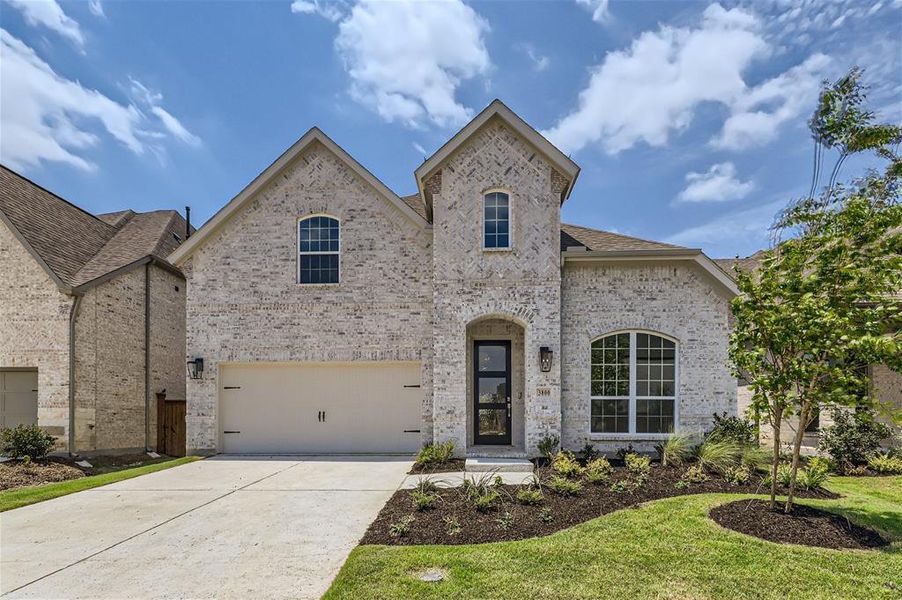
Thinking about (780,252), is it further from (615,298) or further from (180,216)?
(180,216)

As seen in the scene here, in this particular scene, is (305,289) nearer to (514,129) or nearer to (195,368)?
(195,368)

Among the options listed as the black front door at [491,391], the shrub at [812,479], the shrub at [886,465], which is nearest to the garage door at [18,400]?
the black front door at [491,391]

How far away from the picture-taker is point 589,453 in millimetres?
10180

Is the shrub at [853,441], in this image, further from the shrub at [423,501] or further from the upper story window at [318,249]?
the upper story window at [318,249]

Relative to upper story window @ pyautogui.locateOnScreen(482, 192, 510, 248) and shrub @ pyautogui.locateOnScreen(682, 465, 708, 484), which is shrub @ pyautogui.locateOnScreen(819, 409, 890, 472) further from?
upper story window @ pyautogui.locateOnScreen(482, 192, 510, 248)

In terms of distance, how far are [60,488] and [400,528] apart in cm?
739

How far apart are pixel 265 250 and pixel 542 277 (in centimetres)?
693

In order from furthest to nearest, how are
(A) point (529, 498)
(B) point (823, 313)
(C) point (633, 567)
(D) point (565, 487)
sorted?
(D) point (565, 487) < (A) point (529, 498) < (B) point (823, 313) < (C) point (633, 567)

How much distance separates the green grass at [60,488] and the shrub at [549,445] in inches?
326

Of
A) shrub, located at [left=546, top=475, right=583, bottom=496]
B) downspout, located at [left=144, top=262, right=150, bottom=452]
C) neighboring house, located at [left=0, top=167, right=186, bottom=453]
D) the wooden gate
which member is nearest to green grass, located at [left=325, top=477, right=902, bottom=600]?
shrub, located at [left=546, top=475, right=583, bottom=496]

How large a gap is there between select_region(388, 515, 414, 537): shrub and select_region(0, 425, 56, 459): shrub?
9.92 metres

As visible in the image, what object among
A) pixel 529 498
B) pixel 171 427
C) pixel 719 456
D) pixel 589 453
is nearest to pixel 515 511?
pixel 529 498

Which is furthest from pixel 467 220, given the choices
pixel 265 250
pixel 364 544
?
pixel 364 544

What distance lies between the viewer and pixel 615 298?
429 inches
